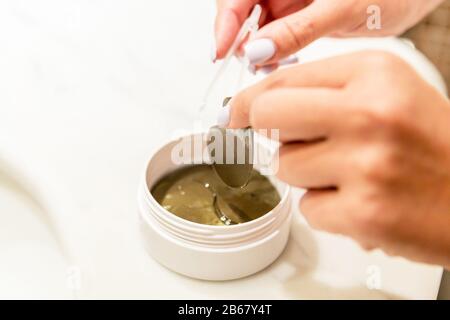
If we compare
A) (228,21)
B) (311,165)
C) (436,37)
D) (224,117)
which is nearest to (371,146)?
(311,165)

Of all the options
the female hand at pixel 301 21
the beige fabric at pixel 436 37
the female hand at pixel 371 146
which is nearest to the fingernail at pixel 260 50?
the female hand at pixel 301 21

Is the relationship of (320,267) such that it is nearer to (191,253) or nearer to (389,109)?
(191,253)

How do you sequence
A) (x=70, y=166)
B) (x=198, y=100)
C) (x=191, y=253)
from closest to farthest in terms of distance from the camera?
1. (x=191, y=253)
2. (x=70, y=166)
3. (x=198, y=100)

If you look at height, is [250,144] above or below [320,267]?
above

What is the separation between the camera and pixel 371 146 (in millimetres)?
325

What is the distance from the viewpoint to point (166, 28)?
2.72 ft

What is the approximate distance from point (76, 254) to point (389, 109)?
0.34 metres

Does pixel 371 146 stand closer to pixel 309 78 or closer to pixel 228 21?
pixel 309 78

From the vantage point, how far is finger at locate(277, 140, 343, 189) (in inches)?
13.4

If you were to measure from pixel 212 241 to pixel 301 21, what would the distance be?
22 cm

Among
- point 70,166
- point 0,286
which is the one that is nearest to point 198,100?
point 70,166

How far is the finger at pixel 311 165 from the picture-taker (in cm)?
34

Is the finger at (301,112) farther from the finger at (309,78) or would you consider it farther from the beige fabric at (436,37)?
the beige fabric at (436,37)
